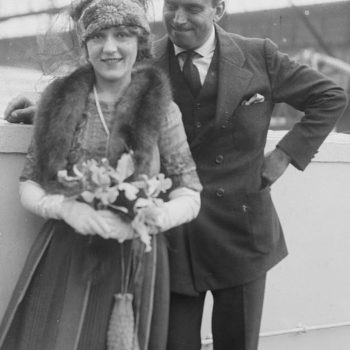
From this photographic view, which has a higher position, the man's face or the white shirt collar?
the man's face

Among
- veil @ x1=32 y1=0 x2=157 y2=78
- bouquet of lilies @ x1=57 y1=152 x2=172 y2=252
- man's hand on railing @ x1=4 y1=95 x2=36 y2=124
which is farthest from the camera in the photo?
veil @ x1=32 y1=0 x2=157 y2=78


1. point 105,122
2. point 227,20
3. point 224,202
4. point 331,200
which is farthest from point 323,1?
point 105,122

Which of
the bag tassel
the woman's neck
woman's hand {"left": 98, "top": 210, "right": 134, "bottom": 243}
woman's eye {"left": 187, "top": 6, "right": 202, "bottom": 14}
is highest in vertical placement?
woman's eye {"left": 187, "top": 6, "right": 202, "bottom": 14}

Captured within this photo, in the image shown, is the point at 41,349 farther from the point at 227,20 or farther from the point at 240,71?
the point at 227,20

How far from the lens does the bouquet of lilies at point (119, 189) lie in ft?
6.88

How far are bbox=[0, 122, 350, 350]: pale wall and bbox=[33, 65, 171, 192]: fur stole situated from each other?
1152 mm

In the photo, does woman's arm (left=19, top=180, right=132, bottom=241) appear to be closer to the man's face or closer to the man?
the man

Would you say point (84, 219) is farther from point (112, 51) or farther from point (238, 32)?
point (238, 32)

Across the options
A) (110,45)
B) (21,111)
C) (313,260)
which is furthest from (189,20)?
(313,260)

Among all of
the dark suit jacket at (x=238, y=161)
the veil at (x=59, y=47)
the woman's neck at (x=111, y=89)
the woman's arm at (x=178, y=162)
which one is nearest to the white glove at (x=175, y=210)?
the woman's arm at (x=178, y=162)

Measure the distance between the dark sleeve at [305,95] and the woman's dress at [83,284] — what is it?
0.47 meters

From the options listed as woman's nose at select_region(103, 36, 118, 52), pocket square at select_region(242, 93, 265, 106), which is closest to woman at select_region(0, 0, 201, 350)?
woman's nose at select_region(103, 36, 118, 52)

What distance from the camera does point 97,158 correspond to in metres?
2.34

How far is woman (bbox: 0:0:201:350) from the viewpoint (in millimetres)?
2309
